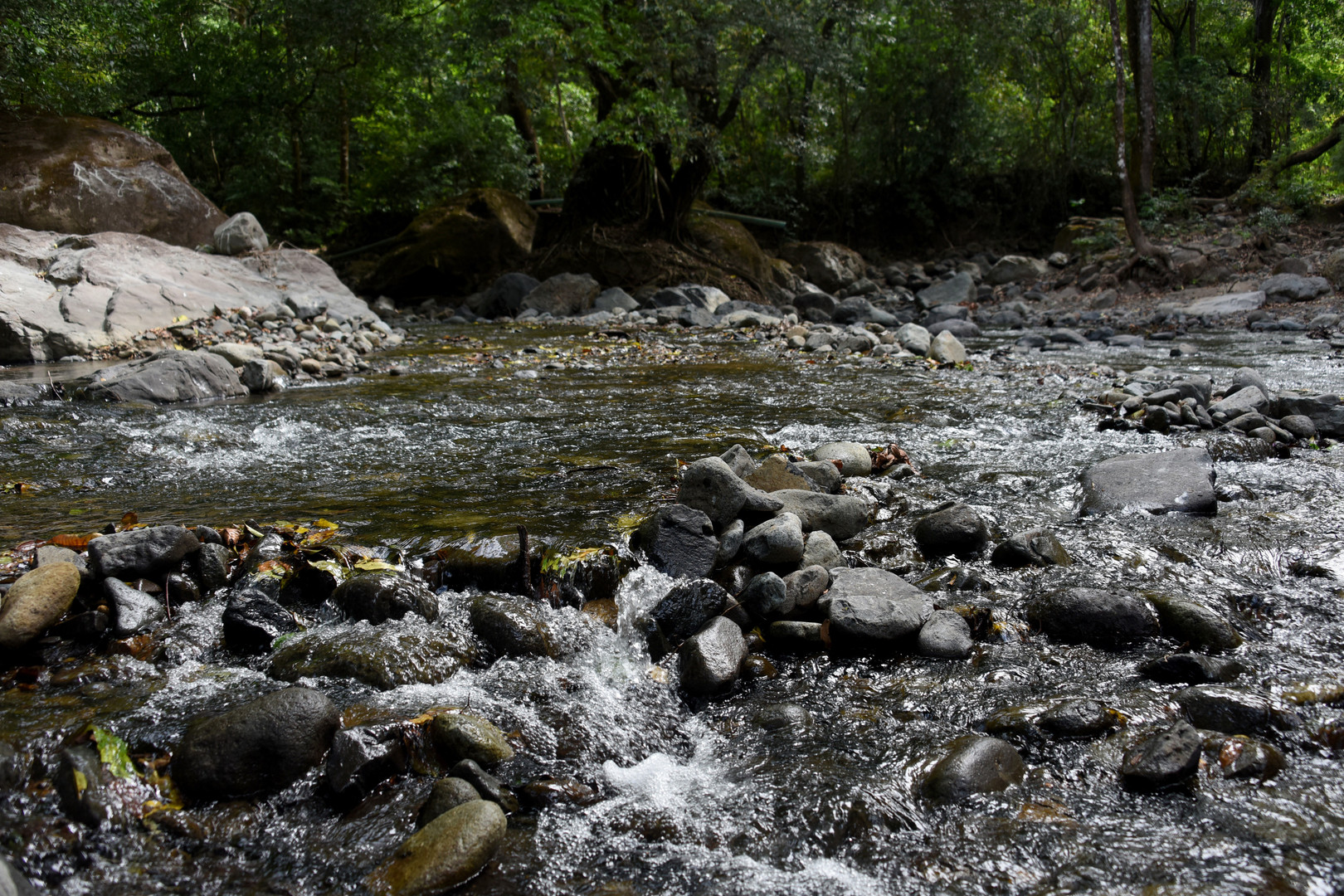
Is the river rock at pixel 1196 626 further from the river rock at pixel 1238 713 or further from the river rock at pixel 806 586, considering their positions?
the river rock at pixel 806 586

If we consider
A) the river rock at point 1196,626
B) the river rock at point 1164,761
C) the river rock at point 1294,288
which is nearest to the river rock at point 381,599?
the river rock at point 1164,761

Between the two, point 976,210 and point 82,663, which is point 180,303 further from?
point 976,210

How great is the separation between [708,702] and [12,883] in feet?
6.11

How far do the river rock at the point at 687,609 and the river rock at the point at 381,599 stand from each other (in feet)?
2.89

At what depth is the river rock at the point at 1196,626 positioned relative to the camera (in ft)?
9.45

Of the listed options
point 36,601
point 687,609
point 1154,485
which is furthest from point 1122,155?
point 36,601

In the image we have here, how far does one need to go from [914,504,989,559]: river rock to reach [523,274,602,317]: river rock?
454 inches

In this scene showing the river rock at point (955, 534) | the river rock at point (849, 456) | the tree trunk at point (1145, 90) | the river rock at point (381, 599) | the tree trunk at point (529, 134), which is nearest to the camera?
the river rock at point (381, 599)

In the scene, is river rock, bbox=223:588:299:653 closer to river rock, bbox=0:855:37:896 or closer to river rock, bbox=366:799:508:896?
river rock, bbox=0:855:37:896

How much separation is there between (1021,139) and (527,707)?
23708mm

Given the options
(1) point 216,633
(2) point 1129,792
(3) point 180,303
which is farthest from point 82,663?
(3) point 180,303

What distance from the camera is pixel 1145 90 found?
1543cm

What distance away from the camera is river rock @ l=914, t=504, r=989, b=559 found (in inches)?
A: 147

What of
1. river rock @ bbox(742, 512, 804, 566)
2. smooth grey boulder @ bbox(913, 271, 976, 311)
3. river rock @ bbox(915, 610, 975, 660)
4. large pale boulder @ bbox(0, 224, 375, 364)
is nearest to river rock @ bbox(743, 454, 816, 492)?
river rock @ bbox(742, 512, 804, 566)
